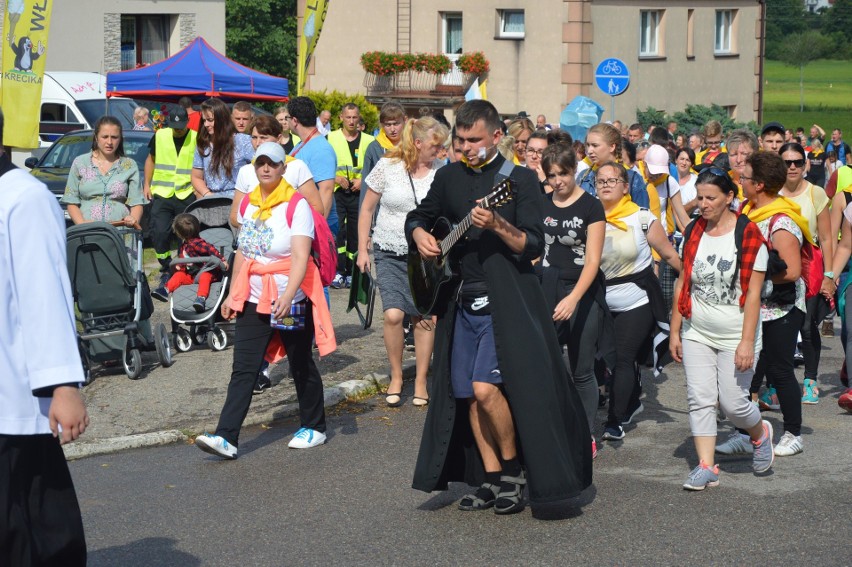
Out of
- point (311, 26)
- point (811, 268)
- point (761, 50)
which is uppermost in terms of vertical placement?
point (761, 50)

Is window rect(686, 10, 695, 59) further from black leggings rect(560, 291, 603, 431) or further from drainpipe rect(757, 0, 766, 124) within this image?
black leggings rect(560, 291, 603, 431)

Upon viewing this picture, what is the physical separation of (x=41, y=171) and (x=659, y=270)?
1129cm

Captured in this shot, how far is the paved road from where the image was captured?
19.2 feet

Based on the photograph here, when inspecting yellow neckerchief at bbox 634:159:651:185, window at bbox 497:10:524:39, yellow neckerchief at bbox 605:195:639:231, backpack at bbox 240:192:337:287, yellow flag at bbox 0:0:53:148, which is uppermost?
window at bbox 497:10:524:39

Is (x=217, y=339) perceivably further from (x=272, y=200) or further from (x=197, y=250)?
(x=272, y=200)

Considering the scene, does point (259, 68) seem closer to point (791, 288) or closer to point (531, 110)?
point (531, 110)

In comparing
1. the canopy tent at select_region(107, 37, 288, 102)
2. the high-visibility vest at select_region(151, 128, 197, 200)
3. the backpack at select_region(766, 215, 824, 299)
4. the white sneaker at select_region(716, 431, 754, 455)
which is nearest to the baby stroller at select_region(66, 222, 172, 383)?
the high-visibility vest at select_region(151, 128, 197, 200)

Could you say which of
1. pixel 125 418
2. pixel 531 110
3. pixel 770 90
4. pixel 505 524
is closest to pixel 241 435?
pixel 125 418

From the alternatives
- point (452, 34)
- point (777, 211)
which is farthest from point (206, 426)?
point (452, 34)

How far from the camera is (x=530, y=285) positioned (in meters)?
6.29

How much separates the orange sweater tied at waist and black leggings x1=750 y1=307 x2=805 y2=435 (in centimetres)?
264

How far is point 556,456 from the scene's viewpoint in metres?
6.23

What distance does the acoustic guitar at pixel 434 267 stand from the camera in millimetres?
6164

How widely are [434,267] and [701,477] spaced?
1.86 metres
